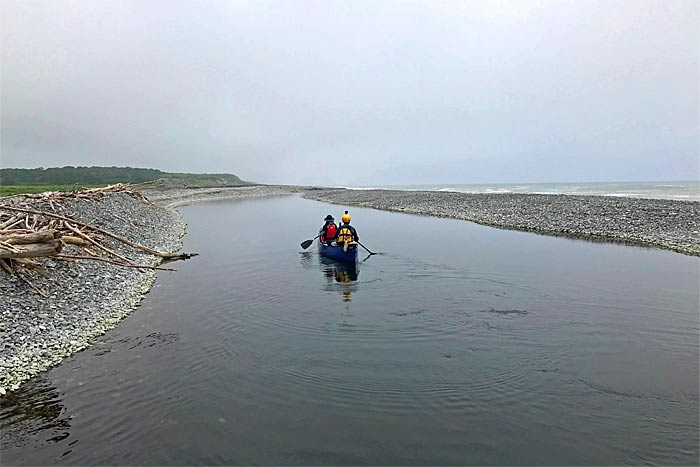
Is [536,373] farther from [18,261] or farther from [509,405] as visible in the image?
[18,261]

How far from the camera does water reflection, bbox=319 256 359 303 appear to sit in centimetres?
1777

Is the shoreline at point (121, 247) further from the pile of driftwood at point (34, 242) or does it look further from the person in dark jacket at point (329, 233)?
the person in dark jacket at point (329, 233)

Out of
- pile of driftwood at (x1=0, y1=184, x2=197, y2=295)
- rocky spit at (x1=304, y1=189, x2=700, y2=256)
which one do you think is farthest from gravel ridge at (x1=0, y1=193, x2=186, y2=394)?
rocky spit at (x1=304, y1=189, x2=700, y2=256)

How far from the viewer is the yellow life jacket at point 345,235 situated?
2186cm

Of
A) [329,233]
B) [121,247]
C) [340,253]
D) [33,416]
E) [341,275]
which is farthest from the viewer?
[329,233]

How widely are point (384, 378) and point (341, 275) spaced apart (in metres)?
10.7

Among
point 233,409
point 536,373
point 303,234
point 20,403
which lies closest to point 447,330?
point 536,373

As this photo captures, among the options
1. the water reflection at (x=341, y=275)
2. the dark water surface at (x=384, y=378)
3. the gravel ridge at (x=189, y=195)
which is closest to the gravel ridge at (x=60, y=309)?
the dark water surface at (x=384, y=378)

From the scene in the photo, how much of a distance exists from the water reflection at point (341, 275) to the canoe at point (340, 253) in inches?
9.8

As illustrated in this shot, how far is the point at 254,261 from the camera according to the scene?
23797 mm

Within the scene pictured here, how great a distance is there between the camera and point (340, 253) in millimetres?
22609

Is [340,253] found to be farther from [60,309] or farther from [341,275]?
[60,309]

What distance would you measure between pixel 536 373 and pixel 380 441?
14.7ft

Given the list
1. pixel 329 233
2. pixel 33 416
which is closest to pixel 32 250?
pixel 33 416
